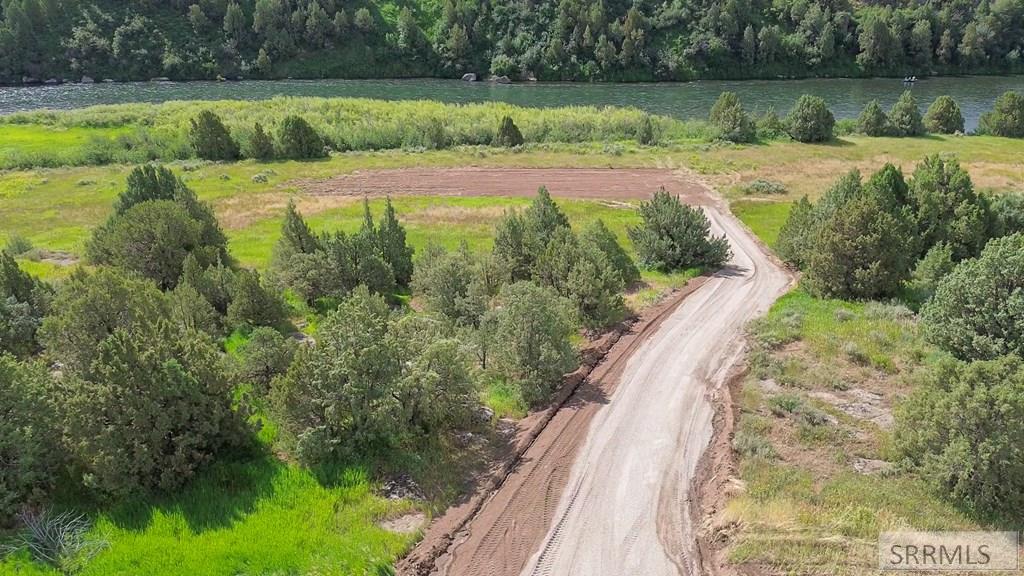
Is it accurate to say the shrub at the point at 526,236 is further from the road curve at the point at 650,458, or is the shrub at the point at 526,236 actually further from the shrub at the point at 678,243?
the road curve at the point at 650,458

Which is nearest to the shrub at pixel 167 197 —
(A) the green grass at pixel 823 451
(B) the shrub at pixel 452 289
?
(B) the shrub at pixel 452 289

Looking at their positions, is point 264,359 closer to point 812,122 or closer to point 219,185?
point 219,185

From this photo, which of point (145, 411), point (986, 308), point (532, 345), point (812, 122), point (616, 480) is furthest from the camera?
point (812, 122)

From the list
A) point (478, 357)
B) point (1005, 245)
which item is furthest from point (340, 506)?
point (1005, 245)

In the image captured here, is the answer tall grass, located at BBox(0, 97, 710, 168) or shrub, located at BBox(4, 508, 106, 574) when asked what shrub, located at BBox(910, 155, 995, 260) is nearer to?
shrub, located at BBox(4, 508, 106, 574)

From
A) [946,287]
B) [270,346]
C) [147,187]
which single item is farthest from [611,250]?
[147,187]
